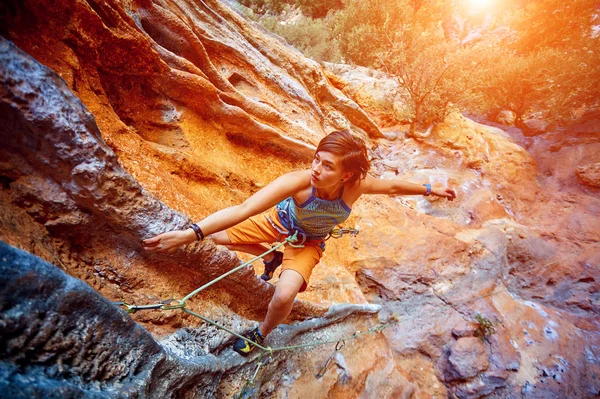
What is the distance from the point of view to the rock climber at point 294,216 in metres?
1.66

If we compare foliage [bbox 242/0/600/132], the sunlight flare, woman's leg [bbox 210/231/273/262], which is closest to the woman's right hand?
woman's leg [bbox 210/231/273/262]

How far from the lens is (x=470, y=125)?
744 centimetres

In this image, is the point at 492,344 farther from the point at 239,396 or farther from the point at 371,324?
the point at 239,396

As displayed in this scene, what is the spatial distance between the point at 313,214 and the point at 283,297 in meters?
0.61

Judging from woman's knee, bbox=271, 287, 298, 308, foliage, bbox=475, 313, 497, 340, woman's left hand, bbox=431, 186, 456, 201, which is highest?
woman's left hand, bbox=431, 186, 456, 201

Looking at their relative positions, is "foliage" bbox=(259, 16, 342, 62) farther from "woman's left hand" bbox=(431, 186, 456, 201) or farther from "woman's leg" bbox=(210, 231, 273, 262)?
"woman's leg" bbox=(210, 231, 273, 262)

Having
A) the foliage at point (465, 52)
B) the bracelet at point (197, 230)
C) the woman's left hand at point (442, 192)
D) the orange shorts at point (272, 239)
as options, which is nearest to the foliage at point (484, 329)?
the woman's left hand at point (442, 192)

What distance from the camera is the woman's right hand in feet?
5.09

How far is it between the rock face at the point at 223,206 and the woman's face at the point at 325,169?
0.84 m

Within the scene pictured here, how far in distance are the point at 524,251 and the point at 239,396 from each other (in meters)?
5.71

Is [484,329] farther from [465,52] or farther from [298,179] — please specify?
[465,52]

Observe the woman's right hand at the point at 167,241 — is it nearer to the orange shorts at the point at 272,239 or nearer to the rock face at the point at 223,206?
the rock face at the point at 223,206

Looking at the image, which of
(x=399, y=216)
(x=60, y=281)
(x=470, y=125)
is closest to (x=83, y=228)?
(x=60, y=281)

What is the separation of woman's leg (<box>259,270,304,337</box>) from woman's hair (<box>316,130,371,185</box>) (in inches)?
33.5
